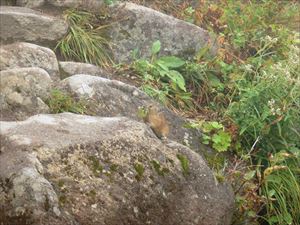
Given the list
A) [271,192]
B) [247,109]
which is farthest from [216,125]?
[271,192]

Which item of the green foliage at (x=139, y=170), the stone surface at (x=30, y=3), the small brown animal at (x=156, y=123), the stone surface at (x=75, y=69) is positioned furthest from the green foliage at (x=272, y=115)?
the stone surface at (x=30, y=3)

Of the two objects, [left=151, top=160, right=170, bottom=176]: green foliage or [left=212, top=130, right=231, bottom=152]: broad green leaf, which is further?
[left=212, top=130, right=231, bottom=152]: broad green leaf

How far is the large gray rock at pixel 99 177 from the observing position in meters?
2.86

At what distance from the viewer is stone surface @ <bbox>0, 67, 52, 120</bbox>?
3.81 meters

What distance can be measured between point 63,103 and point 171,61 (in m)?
2.00

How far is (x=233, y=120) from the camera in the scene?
200 inches

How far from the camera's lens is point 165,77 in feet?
18.6

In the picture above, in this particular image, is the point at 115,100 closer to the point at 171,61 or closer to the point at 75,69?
the point at 75,69

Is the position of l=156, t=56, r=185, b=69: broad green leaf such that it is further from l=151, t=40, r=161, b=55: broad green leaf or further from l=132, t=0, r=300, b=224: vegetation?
l=151, t=40, r=161, b=55: broad green leaf

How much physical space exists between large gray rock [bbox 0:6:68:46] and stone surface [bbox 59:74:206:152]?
93 centimetres

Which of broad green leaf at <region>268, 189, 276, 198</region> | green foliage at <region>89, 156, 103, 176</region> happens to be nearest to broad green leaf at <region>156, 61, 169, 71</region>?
broad green leaf at <region>268, 189, 276, 198</region>

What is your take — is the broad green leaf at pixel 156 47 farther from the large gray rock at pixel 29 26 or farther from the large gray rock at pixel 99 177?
the large gray rock at pixel 99 177

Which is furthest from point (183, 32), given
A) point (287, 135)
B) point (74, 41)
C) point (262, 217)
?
point (262, 217)

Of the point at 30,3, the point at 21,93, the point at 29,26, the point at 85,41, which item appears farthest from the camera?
the point at 30,3
